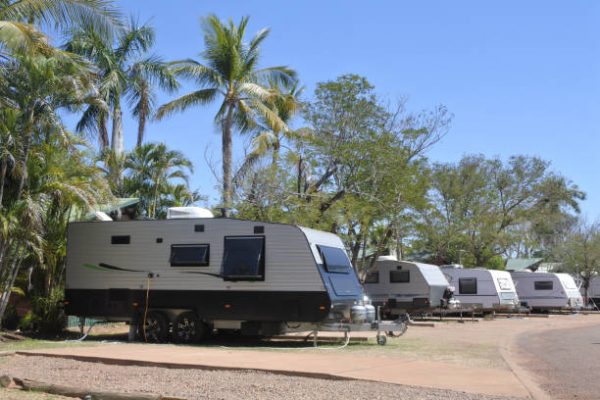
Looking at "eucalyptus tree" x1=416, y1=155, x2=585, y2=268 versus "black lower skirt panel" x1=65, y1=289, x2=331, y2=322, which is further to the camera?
"eucalyptus tree" x1=416, y1=155, x2=585, y2=268

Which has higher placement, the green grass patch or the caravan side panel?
the caravan side panel

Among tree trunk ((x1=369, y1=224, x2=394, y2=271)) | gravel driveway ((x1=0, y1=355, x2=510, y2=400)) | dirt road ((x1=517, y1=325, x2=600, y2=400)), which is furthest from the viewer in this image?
tree trunk ((x1=369, y1=224, x2=394, y2=271))

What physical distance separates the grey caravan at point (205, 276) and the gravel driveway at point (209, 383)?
15.2ft

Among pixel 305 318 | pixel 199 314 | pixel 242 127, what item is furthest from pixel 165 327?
pixel 242 127

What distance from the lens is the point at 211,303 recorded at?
1548cm

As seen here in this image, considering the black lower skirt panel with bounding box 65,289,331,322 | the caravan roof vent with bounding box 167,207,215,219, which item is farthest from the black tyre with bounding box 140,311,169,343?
the caravan roof vent with bounding box 167,207,215,219

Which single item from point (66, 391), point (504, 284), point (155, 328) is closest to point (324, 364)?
point (66, 391)

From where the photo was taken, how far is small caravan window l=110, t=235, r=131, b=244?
53.4 ft

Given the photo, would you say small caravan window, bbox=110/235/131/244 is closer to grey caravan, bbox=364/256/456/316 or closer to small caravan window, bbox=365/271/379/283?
grey caravan, bbox=364/256/456/316

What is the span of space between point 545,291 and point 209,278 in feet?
77.6

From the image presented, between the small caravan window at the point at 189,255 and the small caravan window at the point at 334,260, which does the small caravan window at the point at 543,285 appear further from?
the small caravan window at the point at 189,255

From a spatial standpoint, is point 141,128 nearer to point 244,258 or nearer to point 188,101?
point 188,101

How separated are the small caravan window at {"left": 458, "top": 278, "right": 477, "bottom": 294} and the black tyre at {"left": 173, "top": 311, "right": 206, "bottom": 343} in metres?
17.1

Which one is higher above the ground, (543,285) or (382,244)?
(382,244)
